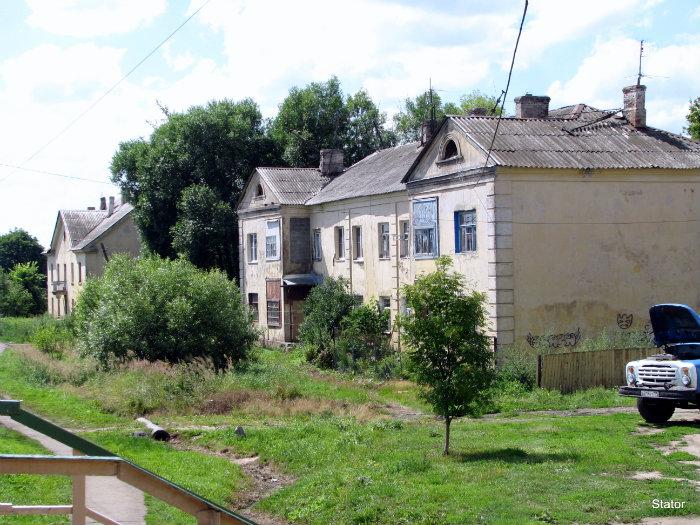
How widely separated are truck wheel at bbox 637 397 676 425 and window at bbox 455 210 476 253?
9644 mm

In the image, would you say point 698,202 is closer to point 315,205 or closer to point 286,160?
point 315,205

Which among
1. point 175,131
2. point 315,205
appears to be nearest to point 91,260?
point 175,131

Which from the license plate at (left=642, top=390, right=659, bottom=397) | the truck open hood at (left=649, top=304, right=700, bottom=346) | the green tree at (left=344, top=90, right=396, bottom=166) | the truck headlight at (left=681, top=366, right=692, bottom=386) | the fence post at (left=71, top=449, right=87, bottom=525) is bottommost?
the license plate at (left=642, top=390, right=659, bottom=397)

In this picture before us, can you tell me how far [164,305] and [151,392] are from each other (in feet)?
17.3

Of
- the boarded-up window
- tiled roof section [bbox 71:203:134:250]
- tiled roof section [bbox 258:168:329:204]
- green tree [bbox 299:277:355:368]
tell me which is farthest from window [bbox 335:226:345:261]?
tiled roof section [bbox 71:203:134:250]

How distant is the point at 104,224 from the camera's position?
62781 mm

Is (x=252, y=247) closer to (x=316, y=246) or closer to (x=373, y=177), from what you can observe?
(x=316, y=246)

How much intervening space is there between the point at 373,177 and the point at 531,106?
8084 millimetres

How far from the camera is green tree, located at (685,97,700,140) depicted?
36.9 meters

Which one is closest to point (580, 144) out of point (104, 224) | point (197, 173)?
point (197, 173)

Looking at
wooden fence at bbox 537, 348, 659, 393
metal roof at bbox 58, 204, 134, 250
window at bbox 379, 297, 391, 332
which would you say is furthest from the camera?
metal roof at bbox 58, 204, 134, 250

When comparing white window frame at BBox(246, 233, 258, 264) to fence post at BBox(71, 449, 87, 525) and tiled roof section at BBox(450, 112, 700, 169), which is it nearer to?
tiled roof section at BBox(450, 112, 700, 169)

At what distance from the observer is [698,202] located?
25875 millimetres

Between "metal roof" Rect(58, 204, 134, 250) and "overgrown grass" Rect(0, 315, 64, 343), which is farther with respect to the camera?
"metal roof" Rect(58, 204, 134, 250)
